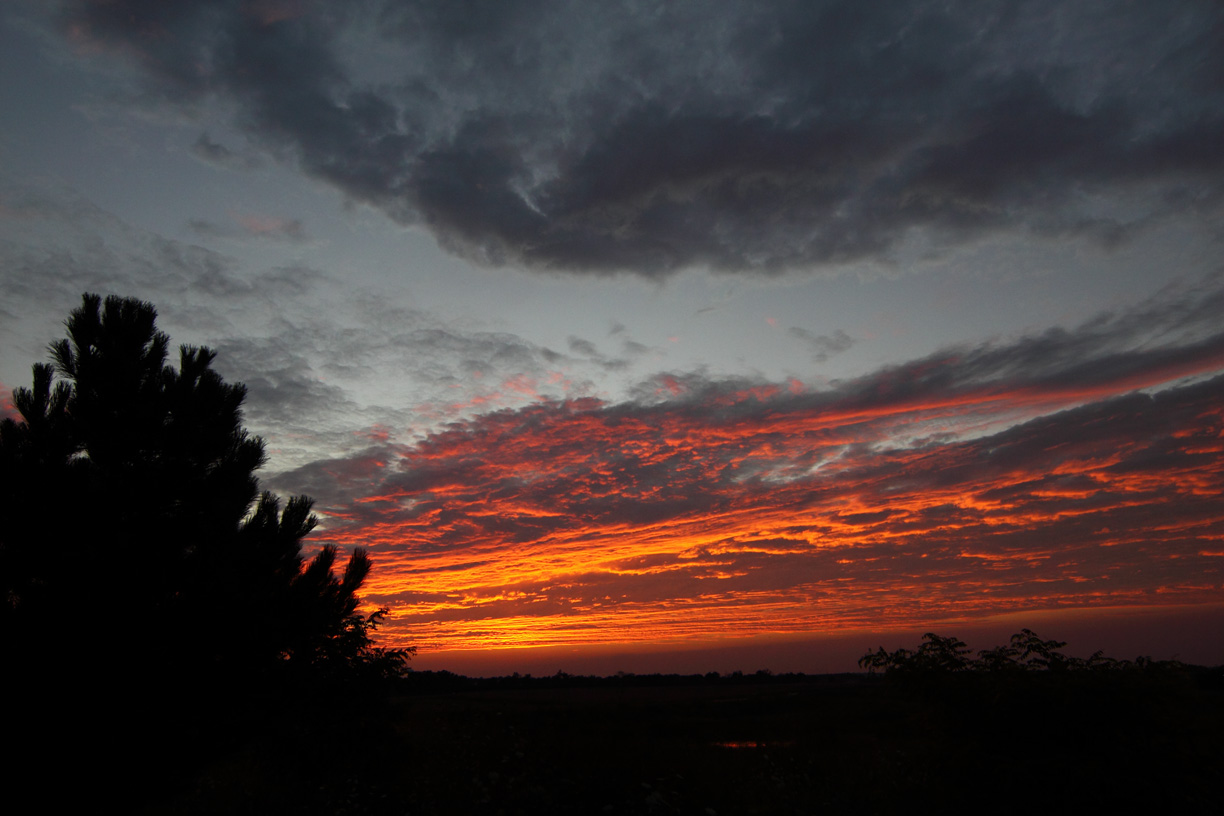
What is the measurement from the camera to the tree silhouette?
12.2m

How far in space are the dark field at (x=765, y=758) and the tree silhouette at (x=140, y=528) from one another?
241 centimetres

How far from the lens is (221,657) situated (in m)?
14.1

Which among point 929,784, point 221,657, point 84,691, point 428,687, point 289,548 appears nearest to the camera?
point 929,784

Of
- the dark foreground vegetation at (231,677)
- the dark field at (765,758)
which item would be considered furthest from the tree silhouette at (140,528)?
the dark field at (765,758)

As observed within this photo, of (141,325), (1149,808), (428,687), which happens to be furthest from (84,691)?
(428,687)

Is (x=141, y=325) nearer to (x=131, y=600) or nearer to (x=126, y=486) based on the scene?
(x=126, y=486)

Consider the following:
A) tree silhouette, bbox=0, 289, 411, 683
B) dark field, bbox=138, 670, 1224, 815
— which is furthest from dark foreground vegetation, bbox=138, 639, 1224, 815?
tree silhouette, bbox=0, 289, 411, 683

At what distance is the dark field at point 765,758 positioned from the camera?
9164 mm

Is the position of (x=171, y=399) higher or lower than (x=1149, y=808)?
higher

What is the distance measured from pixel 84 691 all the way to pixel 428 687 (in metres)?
74.7

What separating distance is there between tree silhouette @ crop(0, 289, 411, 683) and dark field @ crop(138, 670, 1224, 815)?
94.8 inches

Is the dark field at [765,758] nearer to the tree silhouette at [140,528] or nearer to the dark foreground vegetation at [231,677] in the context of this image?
the dark foreground vegetation at [231,677]

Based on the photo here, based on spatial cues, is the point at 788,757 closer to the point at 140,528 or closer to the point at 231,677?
the point at 231,677

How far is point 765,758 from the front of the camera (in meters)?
24.7
